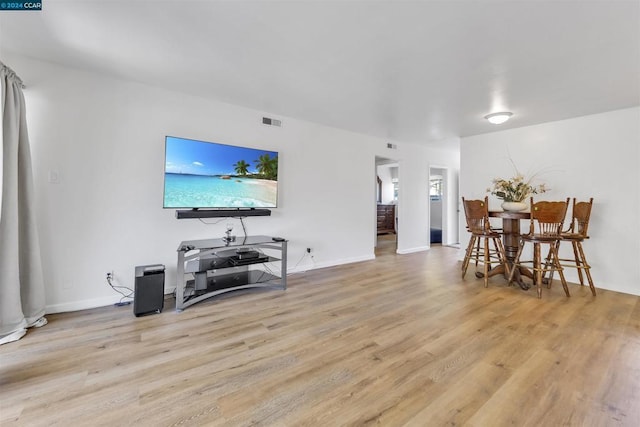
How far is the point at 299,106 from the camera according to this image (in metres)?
3.47

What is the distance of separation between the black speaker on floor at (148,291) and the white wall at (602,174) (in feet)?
16.8

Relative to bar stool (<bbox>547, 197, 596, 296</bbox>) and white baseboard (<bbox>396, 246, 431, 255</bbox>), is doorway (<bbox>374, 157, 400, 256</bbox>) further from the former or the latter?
bar stool (<bbox>547, 197, 596, 296</bbox>)

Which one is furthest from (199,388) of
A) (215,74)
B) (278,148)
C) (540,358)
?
(278,148)

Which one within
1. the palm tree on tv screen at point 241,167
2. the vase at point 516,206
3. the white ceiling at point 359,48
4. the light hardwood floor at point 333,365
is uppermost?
the white ceiling at point 359,48

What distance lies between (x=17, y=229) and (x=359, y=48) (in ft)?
9.95

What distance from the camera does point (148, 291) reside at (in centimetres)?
245

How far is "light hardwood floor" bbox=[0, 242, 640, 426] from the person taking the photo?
1.33m

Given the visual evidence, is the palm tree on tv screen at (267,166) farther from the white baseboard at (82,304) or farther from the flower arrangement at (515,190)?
the flower arrangement at (515,190)

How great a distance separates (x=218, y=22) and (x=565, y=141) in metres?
4.62

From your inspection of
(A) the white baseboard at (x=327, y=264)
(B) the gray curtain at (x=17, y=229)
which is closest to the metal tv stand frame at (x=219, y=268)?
(A) the white baseboard at (x=327, y=264)

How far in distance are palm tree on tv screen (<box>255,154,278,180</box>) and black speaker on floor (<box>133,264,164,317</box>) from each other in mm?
1599

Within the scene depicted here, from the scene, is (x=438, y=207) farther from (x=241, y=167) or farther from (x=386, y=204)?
(x=241, y=167)

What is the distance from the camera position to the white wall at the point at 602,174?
328 centimetres

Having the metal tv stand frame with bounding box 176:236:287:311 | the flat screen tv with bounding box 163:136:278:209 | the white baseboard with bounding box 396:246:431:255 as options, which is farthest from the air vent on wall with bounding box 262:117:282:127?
the white baseboard with bounding box 396:246:431:255
